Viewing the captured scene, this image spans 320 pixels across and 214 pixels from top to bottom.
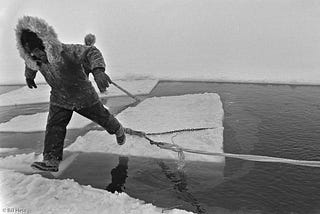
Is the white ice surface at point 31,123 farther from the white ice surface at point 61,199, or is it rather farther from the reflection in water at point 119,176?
the white ice surface at point 61,199

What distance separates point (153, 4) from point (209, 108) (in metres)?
12.7

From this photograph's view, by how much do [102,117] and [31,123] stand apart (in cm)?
261

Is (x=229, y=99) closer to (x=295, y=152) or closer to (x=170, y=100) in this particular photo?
(x=170, y=100)

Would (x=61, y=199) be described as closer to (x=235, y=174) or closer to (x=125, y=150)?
(x=125, y=150)

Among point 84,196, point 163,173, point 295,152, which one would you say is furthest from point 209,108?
point 84,196

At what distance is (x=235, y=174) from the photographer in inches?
135

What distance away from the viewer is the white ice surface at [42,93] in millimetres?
7289

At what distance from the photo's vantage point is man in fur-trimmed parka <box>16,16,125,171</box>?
2805mm

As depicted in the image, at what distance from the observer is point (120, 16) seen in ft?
53.1

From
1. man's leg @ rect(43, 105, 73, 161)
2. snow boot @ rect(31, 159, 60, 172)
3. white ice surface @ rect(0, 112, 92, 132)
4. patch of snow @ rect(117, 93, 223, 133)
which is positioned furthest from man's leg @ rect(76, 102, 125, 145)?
white ice surface @ rect(0, 112, 92, 132)

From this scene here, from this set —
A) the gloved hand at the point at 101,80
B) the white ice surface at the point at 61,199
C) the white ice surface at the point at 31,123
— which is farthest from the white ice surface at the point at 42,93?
the gloved hand at the point at 101,80

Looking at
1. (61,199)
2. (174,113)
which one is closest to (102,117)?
(61,199)

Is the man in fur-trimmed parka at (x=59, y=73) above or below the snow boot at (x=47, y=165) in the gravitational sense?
above

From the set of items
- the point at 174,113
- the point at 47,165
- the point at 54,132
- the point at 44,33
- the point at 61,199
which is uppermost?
the point at 44,33
